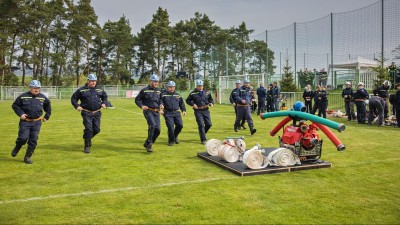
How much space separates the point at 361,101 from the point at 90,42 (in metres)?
60.6

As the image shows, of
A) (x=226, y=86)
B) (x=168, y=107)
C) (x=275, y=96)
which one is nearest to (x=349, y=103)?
(x=275, y=96)

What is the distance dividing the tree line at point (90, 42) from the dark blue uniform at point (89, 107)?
A: 47.6m

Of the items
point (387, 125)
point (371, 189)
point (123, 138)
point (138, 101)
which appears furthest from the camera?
point (387, 125)

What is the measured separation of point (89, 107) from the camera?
1082 cm

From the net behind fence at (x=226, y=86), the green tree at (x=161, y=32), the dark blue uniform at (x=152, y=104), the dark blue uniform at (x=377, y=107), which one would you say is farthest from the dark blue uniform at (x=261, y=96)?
the green tree at (x=161, y=32)

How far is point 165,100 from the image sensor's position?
12.1 meters


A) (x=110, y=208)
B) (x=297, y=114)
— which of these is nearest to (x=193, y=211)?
(x=110, y=208)

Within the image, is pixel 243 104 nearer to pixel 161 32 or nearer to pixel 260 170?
pixel 260 170

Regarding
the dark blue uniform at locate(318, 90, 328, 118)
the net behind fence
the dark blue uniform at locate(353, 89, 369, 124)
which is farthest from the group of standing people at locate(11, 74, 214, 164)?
the net behind fence

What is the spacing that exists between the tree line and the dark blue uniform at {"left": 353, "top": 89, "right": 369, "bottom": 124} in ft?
132

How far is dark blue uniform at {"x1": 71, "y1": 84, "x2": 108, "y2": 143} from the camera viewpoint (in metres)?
10.8

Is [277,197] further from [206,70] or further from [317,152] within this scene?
[206,70]

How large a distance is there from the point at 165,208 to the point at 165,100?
266 inches

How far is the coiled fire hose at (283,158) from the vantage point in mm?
8125
